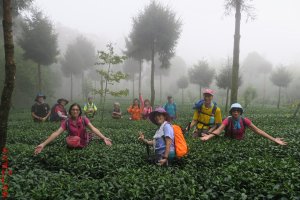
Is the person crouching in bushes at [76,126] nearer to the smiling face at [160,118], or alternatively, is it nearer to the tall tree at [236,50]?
the smiling face at [160,118]

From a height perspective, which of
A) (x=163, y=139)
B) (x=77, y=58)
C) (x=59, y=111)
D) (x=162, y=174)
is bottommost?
(x=162, y=174)

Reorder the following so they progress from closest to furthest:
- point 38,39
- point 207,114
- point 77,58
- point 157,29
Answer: point 207,114
point 157,29
point 38,39
point 77,58

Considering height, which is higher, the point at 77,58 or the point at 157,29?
the point at 157,29

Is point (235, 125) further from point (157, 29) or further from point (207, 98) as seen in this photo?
point (157, 29)

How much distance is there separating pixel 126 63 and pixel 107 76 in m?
33.4

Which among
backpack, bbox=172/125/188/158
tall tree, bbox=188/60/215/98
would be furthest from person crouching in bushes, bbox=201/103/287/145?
tall tree, bbox=188/60/215/98

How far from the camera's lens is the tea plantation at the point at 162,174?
15.6ft

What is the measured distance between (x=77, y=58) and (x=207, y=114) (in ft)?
141

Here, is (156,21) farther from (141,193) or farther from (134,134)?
(141,193)

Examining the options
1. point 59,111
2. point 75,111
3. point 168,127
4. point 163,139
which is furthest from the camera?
point 59,111

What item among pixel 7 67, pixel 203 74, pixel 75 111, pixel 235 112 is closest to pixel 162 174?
pixel 235 112

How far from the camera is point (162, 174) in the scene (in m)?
5.95

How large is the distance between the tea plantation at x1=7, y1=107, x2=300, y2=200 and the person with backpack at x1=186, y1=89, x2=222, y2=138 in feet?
2.17

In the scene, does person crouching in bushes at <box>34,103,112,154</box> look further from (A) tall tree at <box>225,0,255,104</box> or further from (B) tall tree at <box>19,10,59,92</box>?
(B) tall tree at <box>19,10,59,92</box>
